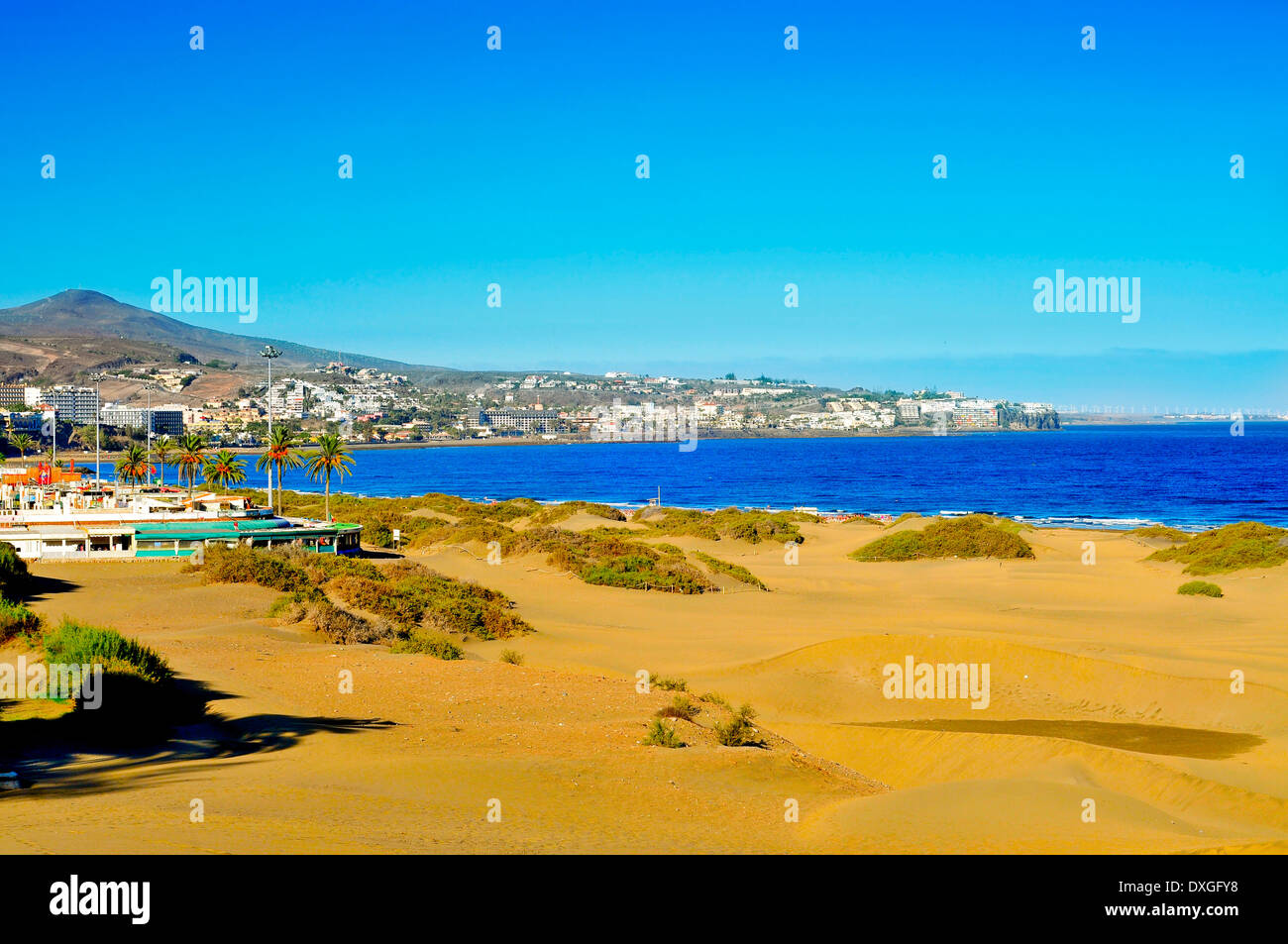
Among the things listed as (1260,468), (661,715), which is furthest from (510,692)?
(1260,468)

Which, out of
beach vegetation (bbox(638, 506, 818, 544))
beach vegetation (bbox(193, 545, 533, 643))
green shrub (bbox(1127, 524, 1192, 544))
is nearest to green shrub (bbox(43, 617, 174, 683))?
beach vegetation (bbox(193, 545, 533, 643))

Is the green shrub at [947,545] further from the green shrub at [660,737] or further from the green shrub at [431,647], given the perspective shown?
the green shrub at [660,737]

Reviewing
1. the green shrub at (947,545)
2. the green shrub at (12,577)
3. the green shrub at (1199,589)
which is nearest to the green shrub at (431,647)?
the green shrub at (12,577)

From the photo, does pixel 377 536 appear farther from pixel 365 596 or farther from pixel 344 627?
pixel 344 627

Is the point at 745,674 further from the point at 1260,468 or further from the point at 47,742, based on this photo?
the point at 1260,468

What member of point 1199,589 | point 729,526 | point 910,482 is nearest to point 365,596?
point 1199,589
